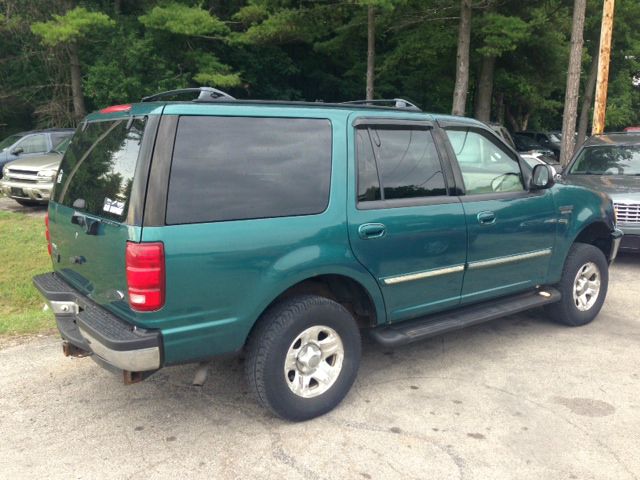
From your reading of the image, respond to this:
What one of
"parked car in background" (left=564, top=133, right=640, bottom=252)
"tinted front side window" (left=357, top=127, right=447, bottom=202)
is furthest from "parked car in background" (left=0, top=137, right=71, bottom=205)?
"parked car in background" (left=564, top=133, right=640, bottom=252)

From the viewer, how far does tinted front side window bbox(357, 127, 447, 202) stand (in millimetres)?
3875

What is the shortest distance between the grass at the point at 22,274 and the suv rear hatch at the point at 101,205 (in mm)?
1645

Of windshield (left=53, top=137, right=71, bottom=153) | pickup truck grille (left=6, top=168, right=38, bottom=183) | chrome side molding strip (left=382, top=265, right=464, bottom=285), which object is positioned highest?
windshield (left=53, top=137, right=71, bottom=153)

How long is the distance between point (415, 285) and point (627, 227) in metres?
4.81

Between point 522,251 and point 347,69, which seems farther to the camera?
point 347,69

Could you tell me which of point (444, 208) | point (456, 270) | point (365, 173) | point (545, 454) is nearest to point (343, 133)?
point (365, 173)

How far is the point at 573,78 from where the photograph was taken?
554 inches

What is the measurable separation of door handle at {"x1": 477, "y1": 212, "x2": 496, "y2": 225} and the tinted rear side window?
1.35m

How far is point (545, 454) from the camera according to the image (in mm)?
3322

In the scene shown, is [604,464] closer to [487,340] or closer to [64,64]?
[487,340]

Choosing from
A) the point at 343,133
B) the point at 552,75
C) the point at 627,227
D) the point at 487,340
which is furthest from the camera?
the point at 552,75

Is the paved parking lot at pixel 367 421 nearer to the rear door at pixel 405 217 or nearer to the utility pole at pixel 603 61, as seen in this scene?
the rear door at pixel 405 217

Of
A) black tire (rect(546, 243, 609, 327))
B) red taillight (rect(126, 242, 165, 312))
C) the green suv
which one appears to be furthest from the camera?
black tire (rect(546, 243, 609, 327))

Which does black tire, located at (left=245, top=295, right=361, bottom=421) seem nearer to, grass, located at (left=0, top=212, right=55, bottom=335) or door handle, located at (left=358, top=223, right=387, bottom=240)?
door handle, located at (left=358, top=223, right=387, bottom=240)
